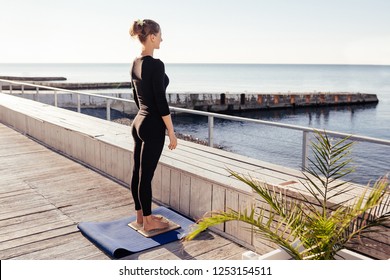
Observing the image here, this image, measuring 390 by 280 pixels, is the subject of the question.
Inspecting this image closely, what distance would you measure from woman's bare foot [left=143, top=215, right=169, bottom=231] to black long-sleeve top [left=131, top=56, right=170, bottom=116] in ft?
3.25

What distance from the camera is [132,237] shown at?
12.7ft

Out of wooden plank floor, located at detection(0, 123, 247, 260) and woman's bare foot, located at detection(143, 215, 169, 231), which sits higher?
woman's bare foot, located at detection(143, 215, 169, 231)

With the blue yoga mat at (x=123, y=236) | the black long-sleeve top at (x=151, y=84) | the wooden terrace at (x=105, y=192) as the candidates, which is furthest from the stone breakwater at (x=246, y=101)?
the black long-sleeve top at (x=151, y=84)

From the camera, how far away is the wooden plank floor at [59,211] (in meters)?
3.64

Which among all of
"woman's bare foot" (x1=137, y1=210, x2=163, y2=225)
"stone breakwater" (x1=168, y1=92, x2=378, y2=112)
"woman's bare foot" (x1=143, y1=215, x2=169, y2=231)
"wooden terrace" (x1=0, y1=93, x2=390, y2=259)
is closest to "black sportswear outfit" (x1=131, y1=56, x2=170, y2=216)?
"woman's bare foot" (x1=143, y1=215, x2=169, y2=231)

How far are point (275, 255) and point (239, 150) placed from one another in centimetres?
1994

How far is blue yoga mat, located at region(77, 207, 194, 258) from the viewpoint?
3.63 m

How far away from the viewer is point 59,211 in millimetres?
4641

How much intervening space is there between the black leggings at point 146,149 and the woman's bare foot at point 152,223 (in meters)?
0.14

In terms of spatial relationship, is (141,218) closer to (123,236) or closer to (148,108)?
(123,236)

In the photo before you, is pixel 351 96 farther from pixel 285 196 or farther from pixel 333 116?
pixel 285 196

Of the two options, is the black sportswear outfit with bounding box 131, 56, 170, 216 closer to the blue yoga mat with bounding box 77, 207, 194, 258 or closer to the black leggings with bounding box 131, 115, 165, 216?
the black leggings with bounding box 131, 115, 165, 216

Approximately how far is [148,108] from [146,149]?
0.34 metres

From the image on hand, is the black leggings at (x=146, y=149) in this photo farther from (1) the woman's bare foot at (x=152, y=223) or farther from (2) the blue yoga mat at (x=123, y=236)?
(2) the blue yoga mat at (x=123, y=236)
